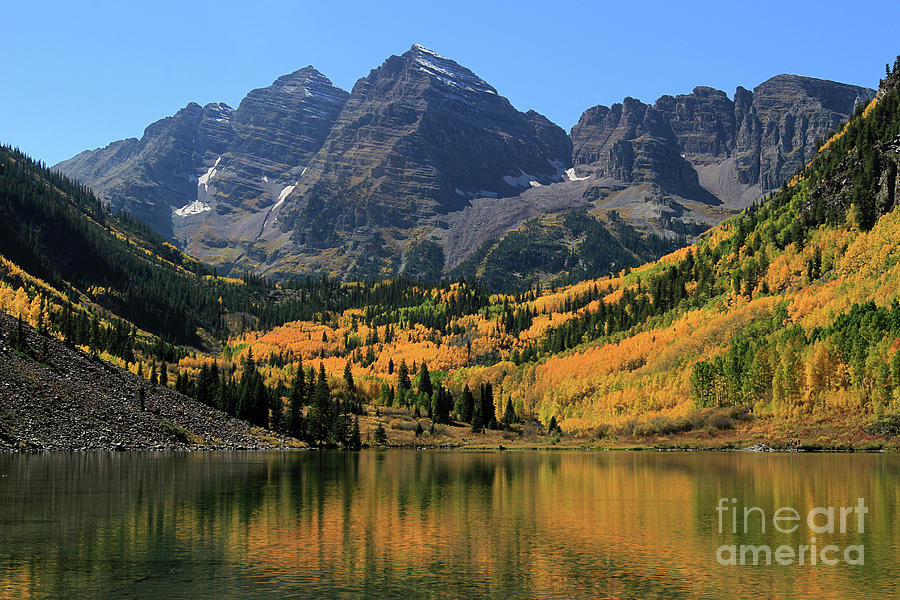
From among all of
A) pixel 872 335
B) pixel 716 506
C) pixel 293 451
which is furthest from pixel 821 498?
pixel 293 451

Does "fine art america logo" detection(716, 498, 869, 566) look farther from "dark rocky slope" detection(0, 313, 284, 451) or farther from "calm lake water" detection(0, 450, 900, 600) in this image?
"dark rocky slope" detection(0, 313, 284, 451)

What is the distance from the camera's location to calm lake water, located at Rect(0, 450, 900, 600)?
44.5 metres

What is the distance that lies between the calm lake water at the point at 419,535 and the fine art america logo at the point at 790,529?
455 mm

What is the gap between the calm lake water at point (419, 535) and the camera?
44.5m

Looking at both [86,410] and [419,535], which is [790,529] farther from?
[86,410]

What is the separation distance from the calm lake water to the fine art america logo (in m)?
0.45

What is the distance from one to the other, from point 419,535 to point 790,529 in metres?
28.4

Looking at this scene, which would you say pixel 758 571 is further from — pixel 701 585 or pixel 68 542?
pixel 68 542

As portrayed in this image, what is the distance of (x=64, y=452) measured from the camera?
453 ft

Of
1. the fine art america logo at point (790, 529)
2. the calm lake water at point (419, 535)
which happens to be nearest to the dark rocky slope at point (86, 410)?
the calm lake water at point (419, 535)

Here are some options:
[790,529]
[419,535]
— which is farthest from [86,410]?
[790,529]

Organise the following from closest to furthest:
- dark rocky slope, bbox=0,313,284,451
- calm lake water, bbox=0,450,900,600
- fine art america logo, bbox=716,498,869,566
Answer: calm lake water, bbox=0,450,900,600 < fine art america logo, bbox=716,498,869,566 < dark rocky slope, bbox=0,313,284,451

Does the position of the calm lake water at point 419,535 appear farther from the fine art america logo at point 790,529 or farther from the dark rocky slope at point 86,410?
the dark rocky slope at point 86,410

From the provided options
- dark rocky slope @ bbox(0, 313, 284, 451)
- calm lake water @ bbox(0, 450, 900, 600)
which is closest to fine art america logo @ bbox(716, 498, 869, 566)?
calm lake water @ bbox(0, 450, 900, 600)
